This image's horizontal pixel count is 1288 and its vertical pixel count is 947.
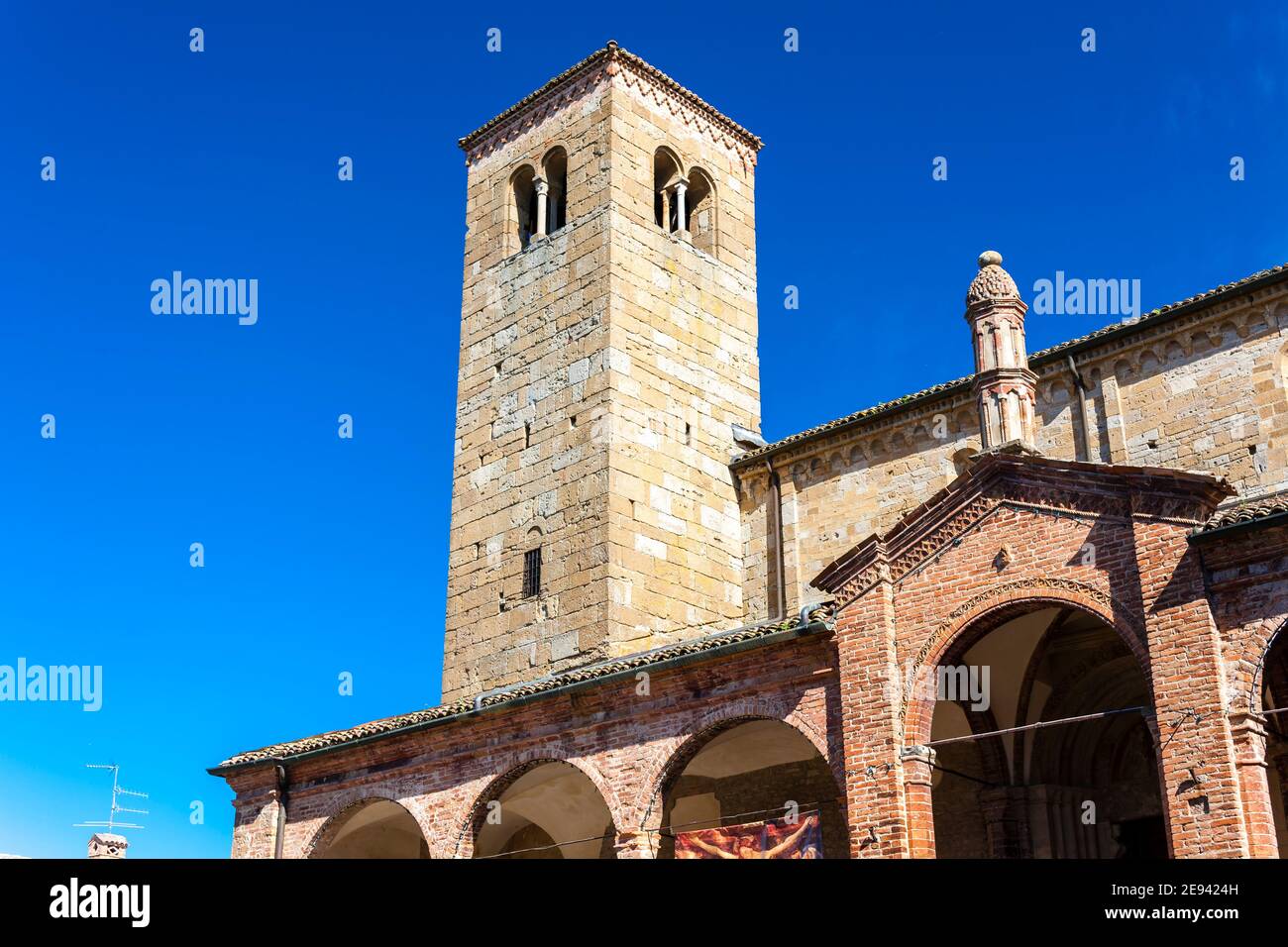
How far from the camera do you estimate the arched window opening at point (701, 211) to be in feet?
93.2

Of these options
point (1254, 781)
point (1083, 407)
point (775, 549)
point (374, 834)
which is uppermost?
point (1083, 407)

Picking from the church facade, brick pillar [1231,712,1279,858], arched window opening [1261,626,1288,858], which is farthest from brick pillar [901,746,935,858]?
arched window opening [1261,626,1288,858]

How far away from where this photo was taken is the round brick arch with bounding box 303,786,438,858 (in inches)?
811

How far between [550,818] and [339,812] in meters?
3.13

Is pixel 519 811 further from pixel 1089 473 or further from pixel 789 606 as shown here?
→ pixel 1089 473

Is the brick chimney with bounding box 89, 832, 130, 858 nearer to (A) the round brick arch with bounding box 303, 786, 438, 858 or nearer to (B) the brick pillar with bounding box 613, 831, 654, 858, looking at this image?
(A) the round brick arch with bounding box 303, 786, 438, 858

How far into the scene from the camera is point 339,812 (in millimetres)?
20969

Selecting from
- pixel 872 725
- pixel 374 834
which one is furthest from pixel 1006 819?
pixel 374 834

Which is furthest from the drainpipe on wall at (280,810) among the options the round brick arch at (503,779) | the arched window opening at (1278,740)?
the arched window opening at (1278,740)

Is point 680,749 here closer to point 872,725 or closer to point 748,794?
point 872,725

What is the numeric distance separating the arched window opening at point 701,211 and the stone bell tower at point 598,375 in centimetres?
5

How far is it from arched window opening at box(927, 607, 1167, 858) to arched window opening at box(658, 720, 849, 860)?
1.81 meters

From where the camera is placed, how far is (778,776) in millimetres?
20031
